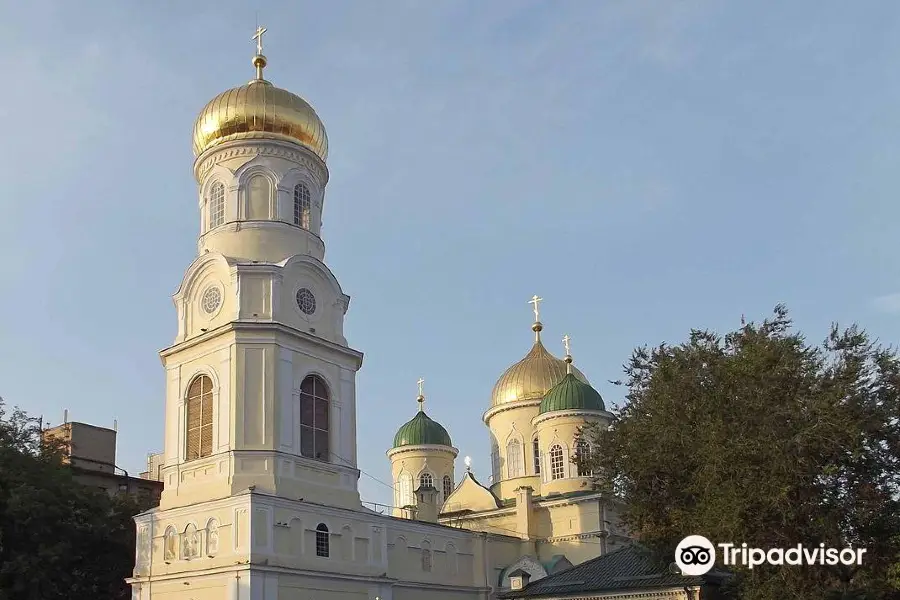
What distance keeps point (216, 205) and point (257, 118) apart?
2.96 meters

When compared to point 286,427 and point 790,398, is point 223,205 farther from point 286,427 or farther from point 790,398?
point 790,398

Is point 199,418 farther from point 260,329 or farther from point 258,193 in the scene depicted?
point 258,193

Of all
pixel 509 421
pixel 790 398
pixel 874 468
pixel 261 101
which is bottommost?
pixel 874 468

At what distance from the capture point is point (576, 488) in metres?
41.0

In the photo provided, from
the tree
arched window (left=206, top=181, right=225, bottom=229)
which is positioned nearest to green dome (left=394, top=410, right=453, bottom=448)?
arched window (left=206, top=181, right=225, bottom=229)

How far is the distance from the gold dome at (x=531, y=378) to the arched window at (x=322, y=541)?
17624mm

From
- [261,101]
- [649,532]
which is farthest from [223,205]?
[649,532]

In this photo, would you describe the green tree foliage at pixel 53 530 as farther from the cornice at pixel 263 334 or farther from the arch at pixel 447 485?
the arch at pixel 447 485

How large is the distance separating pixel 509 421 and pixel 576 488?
5.78m

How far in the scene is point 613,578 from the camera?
2430cm

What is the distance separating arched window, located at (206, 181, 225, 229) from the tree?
15.2 m

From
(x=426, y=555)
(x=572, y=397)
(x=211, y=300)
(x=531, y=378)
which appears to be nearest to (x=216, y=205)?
(x=211, y=300)

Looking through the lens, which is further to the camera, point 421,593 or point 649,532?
point 421,593

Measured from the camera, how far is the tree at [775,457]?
2039 centimetres
